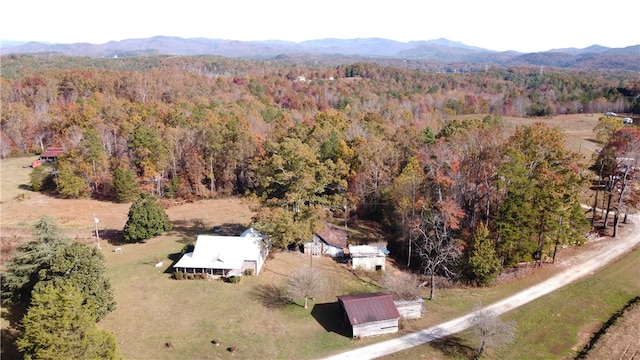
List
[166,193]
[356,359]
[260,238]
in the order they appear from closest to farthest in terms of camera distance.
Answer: [356,359]
[260,238]
[166,193]

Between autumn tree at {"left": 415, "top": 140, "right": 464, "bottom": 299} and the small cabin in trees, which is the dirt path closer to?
autumn tree at {"left": 415, "top": 140, "right": 464, "bottom": 299}

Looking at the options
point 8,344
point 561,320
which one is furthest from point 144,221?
point 561,320

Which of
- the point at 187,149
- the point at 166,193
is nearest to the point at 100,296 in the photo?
the point at 166,193

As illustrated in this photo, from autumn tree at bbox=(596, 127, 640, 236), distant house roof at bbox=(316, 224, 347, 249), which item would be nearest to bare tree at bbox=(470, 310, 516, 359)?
distant house roof at bbox=(316, 224, 347, 249)

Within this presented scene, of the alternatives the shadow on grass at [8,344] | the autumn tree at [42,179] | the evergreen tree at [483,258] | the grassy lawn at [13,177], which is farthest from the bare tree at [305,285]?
the autumn tree at [42,179]

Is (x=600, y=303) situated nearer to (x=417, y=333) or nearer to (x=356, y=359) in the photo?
(x=417, y=333)

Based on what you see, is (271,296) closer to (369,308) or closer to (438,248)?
(369,308)
